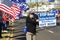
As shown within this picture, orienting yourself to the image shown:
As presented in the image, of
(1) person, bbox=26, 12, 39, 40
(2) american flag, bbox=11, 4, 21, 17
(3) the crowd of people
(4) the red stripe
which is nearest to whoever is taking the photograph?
(1) person, bbox=26, 12, 39, 40

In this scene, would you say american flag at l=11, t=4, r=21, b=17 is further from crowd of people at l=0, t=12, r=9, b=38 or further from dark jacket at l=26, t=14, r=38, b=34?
dark jacket at l=26, t=14, r=38, b=34

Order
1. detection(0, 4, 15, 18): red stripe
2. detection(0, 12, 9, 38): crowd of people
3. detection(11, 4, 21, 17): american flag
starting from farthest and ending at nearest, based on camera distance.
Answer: detection(0, 12, 9, 38): crowd of people, detection(11, 4, 21, 17): american flag, detection(0, 4, 15, 18): red stripe

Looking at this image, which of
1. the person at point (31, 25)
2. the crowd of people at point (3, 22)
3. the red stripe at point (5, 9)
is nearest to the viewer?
the person at point (31, 25)

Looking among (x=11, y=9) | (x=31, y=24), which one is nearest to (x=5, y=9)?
(x=11, y=9)

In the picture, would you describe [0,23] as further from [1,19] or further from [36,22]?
[36,22]

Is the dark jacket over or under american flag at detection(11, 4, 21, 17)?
under

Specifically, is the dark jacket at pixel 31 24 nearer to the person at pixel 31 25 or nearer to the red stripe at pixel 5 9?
the person at pixel 31 25

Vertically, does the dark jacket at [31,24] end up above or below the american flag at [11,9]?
below

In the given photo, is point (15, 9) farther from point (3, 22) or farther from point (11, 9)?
point (3, 22)

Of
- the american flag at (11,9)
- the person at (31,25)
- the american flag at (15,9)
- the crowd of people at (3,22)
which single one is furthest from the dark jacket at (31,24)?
the crowd of people at (3,22)

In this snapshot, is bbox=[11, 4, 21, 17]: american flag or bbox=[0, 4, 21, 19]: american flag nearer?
Result: bbox=[0, 4, 21, 19]: american flag

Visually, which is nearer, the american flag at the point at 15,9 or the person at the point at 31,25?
the person at the point at 31,25

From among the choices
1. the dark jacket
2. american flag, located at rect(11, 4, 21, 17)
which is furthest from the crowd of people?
the dark jacket

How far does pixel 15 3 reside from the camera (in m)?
17.0
